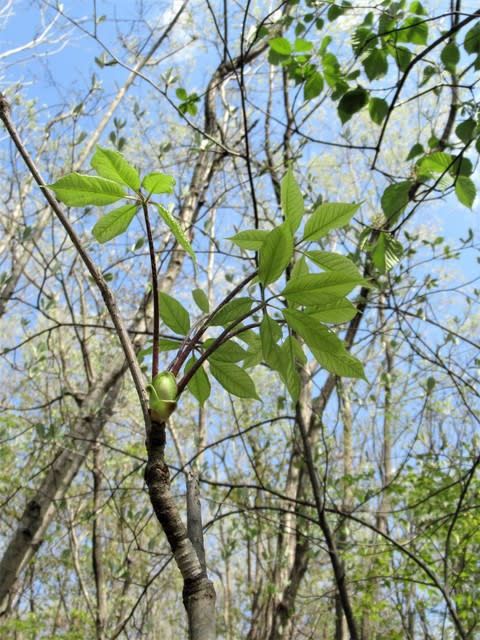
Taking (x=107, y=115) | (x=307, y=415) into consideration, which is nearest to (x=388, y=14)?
(x=307, y=415)

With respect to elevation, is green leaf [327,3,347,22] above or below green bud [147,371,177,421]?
above

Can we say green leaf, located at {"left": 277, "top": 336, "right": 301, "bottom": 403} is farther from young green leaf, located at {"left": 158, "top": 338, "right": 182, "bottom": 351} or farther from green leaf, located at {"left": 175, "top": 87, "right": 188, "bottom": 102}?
green leaf, located at {"left": 175, "top": 87, "right": 188, "bottom": 102}

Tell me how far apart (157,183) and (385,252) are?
69 cm

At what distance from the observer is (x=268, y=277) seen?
448mm

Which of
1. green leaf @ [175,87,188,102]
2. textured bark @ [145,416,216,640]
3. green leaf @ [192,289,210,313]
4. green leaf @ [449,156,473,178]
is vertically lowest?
textured bark @ [145,416,216,640]

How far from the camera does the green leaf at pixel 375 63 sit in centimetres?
115

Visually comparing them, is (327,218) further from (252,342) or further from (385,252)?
(385,252)

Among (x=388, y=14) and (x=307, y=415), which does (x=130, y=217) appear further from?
(x=307, y=415)

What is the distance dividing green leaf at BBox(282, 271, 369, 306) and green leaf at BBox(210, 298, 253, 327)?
0.06 metres

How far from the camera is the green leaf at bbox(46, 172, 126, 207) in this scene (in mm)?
454

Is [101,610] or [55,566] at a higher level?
[55,566]

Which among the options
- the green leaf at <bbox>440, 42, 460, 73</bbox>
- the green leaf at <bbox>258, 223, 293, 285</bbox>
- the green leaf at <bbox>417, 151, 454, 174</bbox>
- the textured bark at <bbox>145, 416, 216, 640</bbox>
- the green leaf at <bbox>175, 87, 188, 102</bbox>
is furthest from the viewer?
the green leaf at <bbox>175, 87, 188, 102</bbox>

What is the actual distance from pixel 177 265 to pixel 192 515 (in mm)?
2580

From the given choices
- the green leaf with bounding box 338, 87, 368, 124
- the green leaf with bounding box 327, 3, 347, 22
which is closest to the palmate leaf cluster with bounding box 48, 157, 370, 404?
the green leaf with bounding box 338, 87, 368, 124
